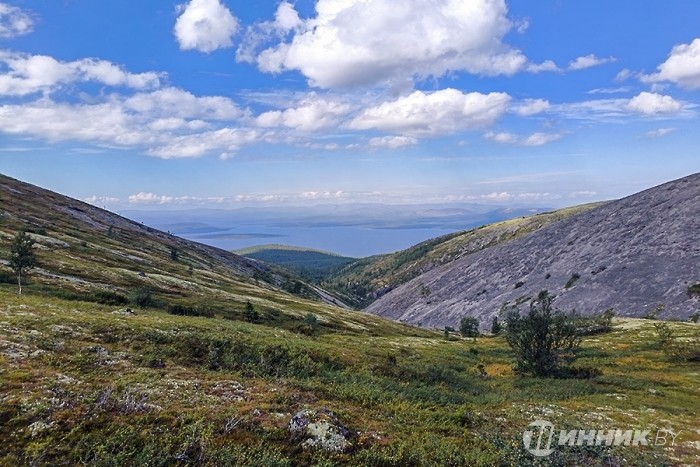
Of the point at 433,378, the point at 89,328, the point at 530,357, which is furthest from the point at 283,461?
the point at 530,357

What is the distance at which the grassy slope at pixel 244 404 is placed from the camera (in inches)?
547

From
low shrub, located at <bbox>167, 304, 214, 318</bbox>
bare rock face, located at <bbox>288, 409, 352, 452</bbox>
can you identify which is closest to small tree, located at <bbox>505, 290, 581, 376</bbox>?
bare rock face, located at <bbox>288, 409, 352, 452</bbox>

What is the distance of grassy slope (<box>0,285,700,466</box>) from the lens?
1389cm

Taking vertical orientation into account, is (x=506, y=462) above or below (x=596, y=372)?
above

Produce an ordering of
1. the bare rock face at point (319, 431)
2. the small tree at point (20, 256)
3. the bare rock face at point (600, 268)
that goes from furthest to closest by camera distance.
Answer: the bare rock face at point (600, 268) → the small tree at point (20, 256) → the bare rock face at point (319, 431)

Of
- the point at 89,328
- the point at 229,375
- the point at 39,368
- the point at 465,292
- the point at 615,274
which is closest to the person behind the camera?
the point at 39,368

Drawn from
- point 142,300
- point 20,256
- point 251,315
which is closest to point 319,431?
point 142,300

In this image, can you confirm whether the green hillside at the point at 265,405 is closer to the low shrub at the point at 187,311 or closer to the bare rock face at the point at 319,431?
the bare rock face at the point at 319,431

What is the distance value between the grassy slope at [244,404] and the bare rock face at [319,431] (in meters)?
0.42

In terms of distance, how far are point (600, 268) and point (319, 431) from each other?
144m

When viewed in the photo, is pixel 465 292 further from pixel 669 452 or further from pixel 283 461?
pixel 283 461

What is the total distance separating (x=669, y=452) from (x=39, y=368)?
29637 millimetres

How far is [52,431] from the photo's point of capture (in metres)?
13.5

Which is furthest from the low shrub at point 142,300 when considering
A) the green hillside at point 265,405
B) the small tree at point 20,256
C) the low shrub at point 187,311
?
the small tree at point 20,256
